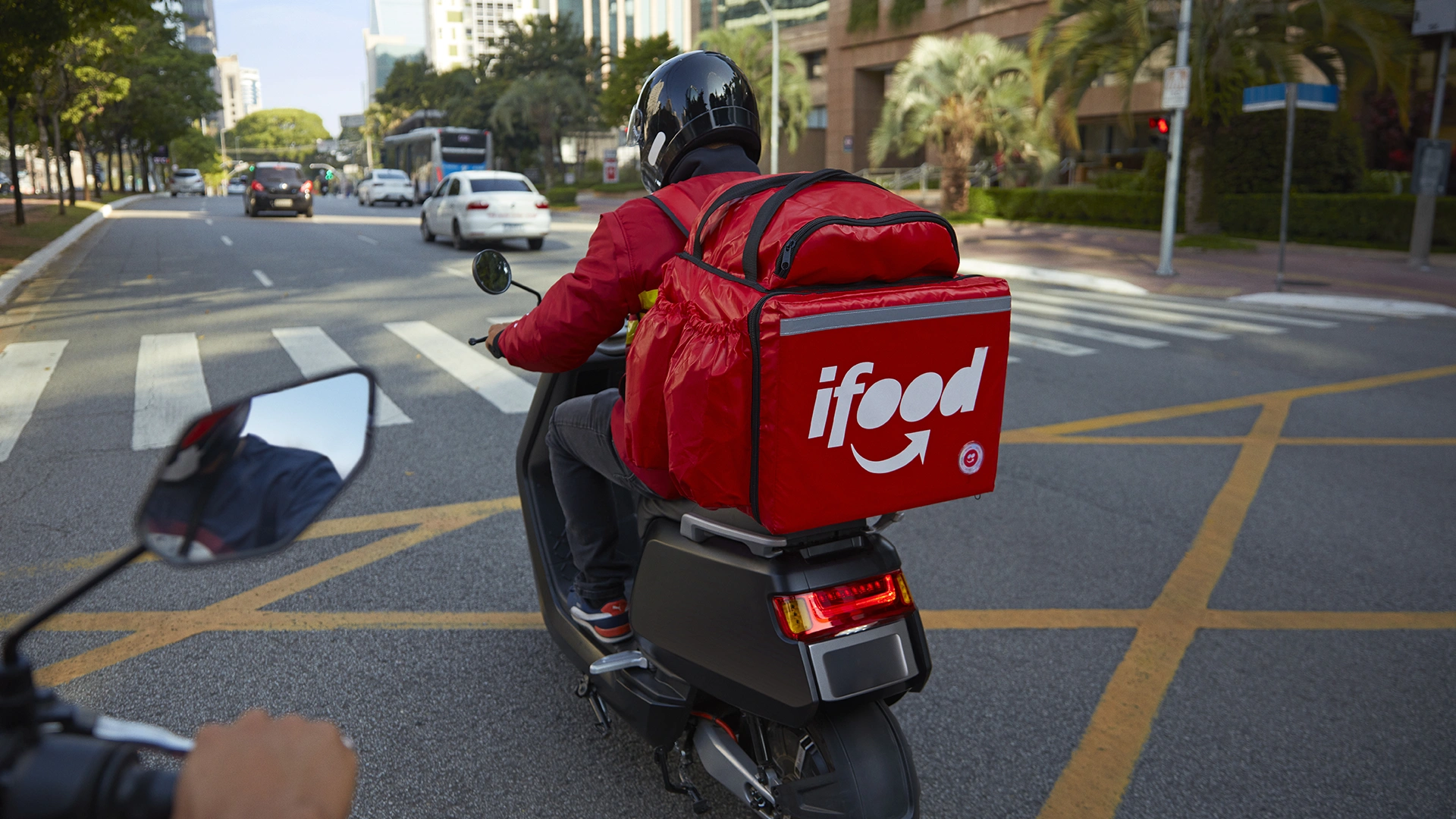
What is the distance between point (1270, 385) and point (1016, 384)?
2.10m

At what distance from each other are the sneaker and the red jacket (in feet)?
2.09

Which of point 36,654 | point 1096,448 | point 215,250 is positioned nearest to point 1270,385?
point 1096,448

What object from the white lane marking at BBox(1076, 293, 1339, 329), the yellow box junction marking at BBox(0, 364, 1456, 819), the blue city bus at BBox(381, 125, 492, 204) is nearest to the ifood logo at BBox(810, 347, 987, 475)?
the yellow box junction marking at BBox(0, 364, 1456, 819)

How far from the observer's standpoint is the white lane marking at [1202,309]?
1215 centimetres

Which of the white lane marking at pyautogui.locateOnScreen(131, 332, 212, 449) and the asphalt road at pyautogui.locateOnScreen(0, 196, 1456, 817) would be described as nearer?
the asphalt road at pyautogui.locateOnScreen(0, 196, 1456, 817)

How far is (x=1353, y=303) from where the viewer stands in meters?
13.9

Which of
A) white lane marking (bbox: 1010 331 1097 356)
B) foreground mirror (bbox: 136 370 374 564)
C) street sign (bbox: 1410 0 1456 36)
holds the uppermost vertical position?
street sign (bbox: 1410 0 1456 36)

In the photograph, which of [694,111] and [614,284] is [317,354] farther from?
[614,284]

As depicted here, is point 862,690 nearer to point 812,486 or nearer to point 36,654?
point 812,486

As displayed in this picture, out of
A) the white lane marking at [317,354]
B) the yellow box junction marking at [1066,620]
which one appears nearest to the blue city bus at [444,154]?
the white lane marking at [317,354]

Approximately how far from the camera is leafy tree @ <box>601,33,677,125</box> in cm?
4797

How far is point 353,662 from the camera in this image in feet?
11.5

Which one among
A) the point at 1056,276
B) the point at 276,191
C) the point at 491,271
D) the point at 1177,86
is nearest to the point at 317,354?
the point at 491,271

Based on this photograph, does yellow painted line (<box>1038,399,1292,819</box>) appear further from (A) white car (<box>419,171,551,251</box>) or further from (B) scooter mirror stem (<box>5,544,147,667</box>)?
(A) white car (<box>419,171,551,251</box>)
